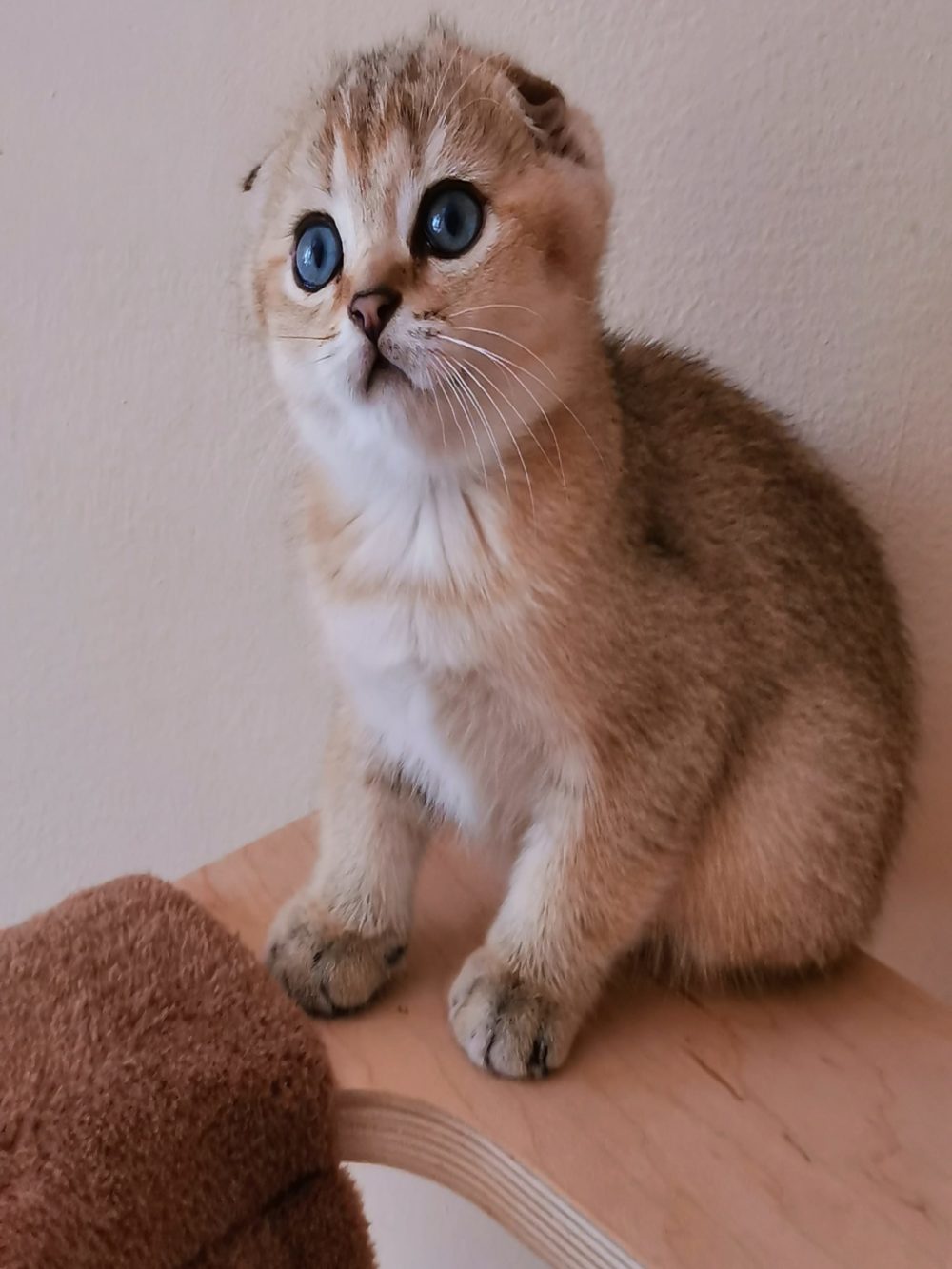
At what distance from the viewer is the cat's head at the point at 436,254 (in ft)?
1.67

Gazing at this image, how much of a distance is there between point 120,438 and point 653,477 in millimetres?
523

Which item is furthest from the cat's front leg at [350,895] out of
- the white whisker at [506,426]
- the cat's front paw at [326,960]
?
the white whisker at [506,426]

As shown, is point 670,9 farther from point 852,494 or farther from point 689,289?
point 852,494

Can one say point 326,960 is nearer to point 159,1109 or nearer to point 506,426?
point 159,1109

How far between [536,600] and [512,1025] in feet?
0.74

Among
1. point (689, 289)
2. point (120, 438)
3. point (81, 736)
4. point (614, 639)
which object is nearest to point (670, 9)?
point (689, 289)

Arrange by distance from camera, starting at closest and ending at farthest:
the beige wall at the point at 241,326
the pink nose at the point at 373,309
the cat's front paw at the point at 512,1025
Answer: the pink nose at the point at 373,309 < the cat's front paw at the point at 512,1025 < the beige wall at the point at 241,326

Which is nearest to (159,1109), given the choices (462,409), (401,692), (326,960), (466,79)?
(326,960)

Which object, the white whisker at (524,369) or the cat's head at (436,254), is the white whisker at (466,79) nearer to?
the cat's head at (436,254)

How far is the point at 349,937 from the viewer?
66 cm

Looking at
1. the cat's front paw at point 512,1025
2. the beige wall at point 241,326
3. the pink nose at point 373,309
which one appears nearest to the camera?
the pink nose at point 373,309

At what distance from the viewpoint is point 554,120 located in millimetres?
581

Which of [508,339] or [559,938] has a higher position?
[508,339]

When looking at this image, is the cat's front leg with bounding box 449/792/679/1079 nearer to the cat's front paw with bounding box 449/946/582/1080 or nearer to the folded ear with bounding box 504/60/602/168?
the cat's front paw with bounding box 449/946/582/1080
